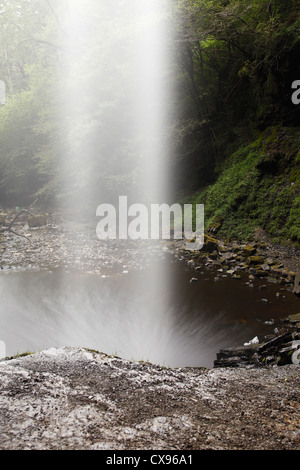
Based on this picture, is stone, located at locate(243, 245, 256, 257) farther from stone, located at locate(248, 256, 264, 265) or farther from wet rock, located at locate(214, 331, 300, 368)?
wet rock, located at locate(214, 331, 300, 368)

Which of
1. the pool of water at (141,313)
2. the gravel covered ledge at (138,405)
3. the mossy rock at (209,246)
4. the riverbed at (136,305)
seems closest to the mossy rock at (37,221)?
the riverbed at (136,305)

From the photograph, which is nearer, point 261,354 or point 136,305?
point 261,354

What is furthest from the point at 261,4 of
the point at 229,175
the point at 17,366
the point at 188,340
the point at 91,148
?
the point at 17,366

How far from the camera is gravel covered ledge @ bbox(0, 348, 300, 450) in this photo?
2.67 metres

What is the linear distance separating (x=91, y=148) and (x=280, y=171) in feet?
29.7

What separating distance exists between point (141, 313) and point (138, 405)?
13.1 feet

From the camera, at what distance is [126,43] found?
1402 cm

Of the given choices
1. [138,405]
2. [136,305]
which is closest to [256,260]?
[136,305]

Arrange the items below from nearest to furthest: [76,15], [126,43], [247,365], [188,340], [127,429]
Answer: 1. [127,429]
2. [247,365]
3. [188,340]
4. [126,43]
5. [76,15]

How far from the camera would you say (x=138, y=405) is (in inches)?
131

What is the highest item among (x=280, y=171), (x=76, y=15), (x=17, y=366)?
(x=76, y=15)

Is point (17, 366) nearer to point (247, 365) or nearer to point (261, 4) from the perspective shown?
point (247, 365)

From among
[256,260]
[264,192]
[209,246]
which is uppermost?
[264,192]

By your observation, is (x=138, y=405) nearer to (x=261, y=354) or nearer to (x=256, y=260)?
(x=261, y=354)
